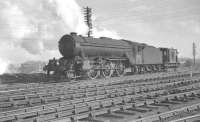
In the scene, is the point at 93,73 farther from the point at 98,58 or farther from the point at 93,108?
the point at 93,108

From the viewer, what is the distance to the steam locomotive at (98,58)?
1922cm

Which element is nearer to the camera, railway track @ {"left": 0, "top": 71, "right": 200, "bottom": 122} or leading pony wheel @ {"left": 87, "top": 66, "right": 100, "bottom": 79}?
railway track @ {"left": 0, "top": 71, "right": 200, "bottom": 122}

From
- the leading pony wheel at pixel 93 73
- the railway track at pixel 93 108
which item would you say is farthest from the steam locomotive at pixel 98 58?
the railway track at pixel 93 108

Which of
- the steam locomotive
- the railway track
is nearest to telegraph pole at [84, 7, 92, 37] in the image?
the steam locomotive

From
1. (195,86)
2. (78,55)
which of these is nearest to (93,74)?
(78,55)

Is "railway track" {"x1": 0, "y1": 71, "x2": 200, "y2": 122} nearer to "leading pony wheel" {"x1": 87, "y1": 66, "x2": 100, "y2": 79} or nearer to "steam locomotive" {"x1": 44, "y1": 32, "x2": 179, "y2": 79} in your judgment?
"steam locomotive" {"x1": 44, "y1": 32, "x2": 179, "y2": 79}

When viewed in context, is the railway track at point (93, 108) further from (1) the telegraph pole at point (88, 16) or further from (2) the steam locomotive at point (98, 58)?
(1) the telegraph pole at point (88, 16)

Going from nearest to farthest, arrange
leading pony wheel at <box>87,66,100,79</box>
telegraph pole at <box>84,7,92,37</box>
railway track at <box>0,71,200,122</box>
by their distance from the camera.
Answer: railway track at <box>0,71,200,122</box>
leading pony wheel at <box>87,66,100,79</box>
telegraph pole at <box>84,7,92,37</box>

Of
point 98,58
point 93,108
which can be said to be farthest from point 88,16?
point 93,108

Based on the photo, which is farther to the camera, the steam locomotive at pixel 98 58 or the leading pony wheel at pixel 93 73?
the leading pony wheel at pixel 93 73

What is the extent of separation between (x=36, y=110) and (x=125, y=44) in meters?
17.7

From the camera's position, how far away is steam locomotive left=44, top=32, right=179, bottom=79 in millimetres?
19219

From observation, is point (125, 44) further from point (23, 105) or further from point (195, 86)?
point (23, 105)

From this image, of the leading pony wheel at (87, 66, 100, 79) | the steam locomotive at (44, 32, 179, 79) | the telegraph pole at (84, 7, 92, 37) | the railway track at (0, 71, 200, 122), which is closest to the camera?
the railway track at (0, 71, 200, 122)
